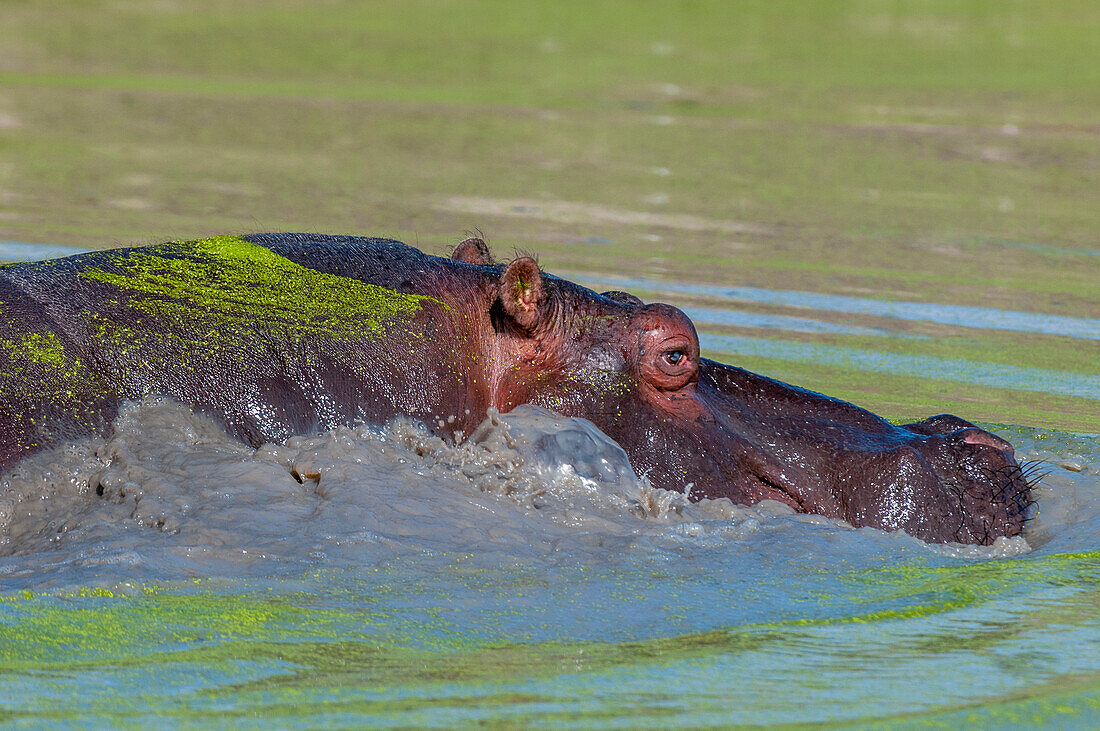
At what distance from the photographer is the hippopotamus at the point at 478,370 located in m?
5.07

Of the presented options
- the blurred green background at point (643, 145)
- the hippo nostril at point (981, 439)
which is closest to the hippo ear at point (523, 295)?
the blurred green background at point (643, 145)

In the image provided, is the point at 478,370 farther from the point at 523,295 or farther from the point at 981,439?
the point at 981,439

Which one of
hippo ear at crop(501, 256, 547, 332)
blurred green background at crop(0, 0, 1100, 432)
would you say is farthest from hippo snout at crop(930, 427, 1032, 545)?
blurred green background at crop(0, 0, 1100, 432)

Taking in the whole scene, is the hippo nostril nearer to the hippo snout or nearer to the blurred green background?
the hippo snout

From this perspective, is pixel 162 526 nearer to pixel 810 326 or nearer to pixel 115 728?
pixel 115 728

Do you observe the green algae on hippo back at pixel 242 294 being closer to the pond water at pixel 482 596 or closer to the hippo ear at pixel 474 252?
the pond water at pixel 482 596

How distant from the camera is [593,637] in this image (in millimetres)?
4332

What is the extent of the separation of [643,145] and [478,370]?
10602 millimetres

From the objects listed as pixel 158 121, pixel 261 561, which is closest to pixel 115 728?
pixel 261 561

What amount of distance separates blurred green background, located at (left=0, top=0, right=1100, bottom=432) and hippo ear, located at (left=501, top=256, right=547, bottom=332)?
5.01 feet

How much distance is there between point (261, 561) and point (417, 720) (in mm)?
1153

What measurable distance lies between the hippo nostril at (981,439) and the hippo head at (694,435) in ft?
0.18

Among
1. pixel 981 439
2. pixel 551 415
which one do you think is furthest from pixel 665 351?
pixel 981 439

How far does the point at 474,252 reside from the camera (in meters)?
6.18
